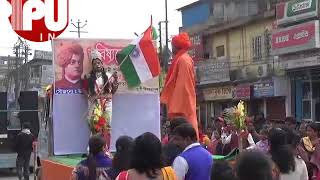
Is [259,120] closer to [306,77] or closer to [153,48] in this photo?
[153,48]

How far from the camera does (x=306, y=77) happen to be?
27.0 metres

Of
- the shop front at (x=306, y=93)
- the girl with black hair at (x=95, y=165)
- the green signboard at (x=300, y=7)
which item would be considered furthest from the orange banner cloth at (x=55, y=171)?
the shop front at (x=306, y=93)

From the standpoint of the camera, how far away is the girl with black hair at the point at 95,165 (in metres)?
5.37

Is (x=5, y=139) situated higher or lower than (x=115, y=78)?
lower

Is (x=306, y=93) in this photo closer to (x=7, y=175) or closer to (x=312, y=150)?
(x=7, y=175)

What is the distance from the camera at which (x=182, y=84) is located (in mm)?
7172

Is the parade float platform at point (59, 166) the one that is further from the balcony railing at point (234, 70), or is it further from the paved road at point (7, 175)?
the balcony railing at point (234, 70)

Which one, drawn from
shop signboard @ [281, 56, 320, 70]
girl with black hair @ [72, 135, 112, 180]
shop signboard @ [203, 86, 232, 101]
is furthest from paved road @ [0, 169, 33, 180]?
shop signboard @ [203, 86, 232, 101]

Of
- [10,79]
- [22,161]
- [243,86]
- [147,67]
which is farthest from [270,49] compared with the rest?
[10,79]

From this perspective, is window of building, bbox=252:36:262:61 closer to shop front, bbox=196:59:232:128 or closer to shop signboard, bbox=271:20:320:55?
shop front, bbox=196:59:232:128

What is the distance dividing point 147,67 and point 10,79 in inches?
1939

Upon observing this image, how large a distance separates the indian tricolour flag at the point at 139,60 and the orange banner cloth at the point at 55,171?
1.79 metres

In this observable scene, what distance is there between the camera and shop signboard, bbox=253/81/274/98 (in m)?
28.7

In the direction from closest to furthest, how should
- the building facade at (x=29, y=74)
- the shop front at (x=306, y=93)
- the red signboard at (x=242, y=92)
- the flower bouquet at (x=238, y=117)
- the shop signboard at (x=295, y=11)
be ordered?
the flower bouquet at (x=238, y=117) < the shop signboard at (x=295, y=11) < the shop front at (x=306, y=93) < the red signboard at (x=242, y=92) < the building facade at (x=29, y=74)
